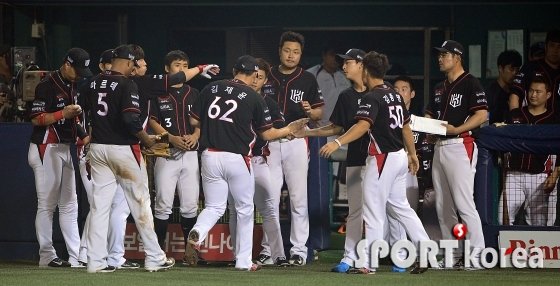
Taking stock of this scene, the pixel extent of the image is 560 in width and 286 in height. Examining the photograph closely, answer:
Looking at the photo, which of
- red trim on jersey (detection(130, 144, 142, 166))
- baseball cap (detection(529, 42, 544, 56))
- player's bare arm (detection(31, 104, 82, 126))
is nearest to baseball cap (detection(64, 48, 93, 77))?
player's bare arm (detection(31, 104, 82, 126))

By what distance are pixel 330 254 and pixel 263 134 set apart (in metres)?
2.28

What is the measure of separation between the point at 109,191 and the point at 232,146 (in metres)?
1.13

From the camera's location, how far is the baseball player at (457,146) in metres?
8.73

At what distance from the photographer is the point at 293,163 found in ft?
30.5

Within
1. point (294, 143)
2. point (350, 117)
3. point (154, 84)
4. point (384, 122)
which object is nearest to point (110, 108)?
point (154, 84)

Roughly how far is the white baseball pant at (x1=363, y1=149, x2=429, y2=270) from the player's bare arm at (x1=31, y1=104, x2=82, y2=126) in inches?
105

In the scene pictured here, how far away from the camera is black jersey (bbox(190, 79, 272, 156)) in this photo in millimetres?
8359

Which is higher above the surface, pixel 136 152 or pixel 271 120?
pixel 271 120

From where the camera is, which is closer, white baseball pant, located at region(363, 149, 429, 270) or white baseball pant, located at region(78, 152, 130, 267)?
white baseball pant, located at region(363, 149, 429, 270)

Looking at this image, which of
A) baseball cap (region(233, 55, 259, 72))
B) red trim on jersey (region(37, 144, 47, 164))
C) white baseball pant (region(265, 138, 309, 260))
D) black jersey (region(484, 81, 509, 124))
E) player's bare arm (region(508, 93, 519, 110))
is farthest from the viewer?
black jersey (region(484, 81, 509, 124))

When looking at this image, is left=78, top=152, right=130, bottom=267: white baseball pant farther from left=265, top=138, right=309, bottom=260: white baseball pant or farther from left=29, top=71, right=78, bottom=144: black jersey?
left=265, top=138, right=309, bottom=260: white baseball pant

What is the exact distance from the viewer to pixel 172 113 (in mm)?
9336

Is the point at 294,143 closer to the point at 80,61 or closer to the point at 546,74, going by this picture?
the point at 80,61

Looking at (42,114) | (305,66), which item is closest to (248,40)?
(305,66)
